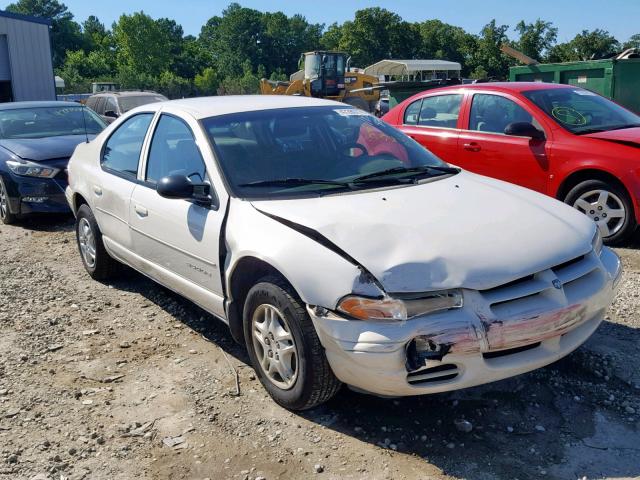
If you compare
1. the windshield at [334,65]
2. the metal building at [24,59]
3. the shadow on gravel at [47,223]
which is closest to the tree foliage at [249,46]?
the windshield at [334,65]

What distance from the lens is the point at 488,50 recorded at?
7025 cm

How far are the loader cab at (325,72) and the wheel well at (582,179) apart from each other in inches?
773

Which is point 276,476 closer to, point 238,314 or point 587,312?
point 238,314

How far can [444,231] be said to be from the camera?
3.18 m

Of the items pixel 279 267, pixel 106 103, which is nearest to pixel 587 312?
pixel 279 267

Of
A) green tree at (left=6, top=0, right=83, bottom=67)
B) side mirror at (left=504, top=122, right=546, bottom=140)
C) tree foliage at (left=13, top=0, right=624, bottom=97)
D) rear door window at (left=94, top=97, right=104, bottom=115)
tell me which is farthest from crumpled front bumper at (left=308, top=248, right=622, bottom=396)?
green tree at (left=6, top=0, right=83, bottom=67)

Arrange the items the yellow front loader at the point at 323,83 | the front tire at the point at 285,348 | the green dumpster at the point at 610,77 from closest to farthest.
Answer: the front tire at the point at 285,348, the green dumpster at the point at 610,77, the yellow front loader at the point at 323,83

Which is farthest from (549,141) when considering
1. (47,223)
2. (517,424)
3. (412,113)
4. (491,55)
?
(491,55)

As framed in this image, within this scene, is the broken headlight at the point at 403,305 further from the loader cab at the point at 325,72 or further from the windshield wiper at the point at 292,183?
the loader cab at the point at 325,72

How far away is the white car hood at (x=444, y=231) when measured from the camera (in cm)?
293

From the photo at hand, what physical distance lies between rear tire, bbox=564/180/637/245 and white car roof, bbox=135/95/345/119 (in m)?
2.90

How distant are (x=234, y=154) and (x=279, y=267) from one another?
1.05 meters

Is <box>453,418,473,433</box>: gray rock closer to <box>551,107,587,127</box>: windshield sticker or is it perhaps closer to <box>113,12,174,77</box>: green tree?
<box>551,107,587,127</box>: windshield sticker

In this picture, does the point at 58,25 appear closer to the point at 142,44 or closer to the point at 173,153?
the point at 142,44
